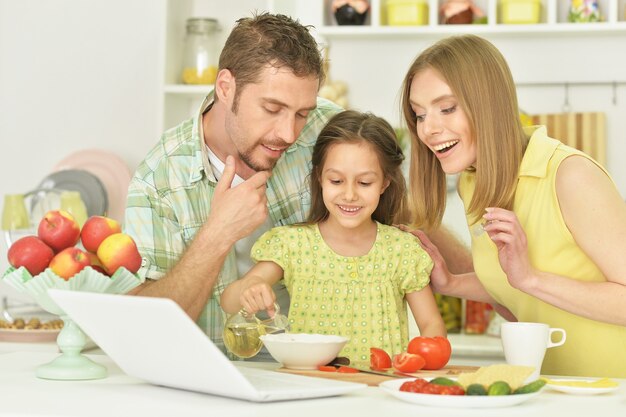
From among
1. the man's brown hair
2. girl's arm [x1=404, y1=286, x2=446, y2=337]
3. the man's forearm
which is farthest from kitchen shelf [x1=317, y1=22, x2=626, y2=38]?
the man's forearm

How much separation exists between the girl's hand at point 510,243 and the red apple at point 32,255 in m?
0.79

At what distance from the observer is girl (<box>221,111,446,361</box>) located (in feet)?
7.21

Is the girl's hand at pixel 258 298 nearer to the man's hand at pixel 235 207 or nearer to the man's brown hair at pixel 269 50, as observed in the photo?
the man's hand at pixel 235 207

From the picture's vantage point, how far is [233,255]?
92.7 inches

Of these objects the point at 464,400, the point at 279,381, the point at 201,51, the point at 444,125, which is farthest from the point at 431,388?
the point at 201,51

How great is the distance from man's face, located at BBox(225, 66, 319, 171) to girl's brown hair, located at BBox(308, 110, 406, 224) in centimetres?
9

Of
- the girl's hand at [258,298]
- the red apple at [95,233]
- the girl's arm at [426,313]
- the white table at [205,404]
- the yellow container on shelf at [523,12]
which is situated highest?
the yellow container on shelf at [523,12]

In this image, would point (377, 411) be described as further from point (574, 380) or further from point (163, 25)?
point (163, 25)

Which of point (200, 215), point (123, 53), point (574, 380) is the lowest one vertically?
point (574, 380)

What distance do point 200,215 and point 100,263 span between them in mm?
719

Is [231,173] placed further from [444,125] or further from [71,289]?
[71,289]

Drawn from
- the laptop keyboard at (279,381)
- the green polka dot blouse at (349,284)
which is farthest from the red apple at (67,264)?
the green polka dot blouse at (349,284)

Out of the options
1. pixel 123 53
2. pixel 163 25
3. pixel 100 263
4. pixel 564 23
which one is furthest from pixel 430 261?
pixel 123 53

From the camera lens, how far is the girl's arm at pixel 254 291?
6.11 ft
